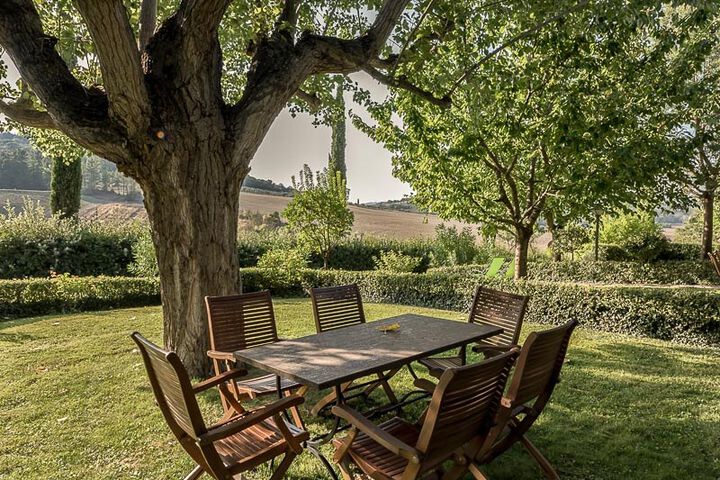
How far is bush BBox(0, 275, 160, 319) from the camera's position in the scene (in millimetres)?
9078

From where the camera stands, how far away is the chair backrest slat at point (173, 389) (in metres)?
2.00

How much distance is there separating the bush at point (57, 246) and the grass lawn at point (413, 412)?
21.9ft

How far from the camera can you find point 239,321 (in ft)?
12.2

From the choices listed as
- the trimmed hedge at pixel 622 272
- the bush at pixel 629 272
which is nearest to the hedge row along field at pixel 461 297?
the trimmed hedge at pixel 622 272

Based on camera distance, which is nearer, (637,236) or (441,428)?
(441,428)

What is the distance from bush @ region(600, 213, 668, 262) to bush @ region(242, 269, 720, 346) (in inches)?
307

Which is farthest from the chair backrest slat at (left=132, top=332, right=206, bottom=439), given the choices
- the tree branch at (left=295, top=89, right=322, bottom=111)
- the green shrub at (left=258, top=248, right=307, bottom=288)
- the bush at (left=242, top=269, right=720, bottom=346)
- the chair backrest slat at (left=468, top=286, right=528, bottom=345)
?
the green shrub at (left=258, top=248, right=307, bottom=288)

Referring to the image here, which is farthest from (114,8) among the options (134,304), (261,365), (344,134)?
(344,134)

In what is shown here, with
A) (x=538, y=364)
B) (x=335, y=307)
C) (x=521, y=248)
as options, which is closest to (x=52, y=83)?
(x=335, y=307)

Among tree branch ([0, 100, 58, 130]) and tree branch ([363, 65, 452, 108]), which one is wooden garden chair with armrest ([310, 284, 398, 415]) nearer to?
tree branch ([363, 65, 452, 108])

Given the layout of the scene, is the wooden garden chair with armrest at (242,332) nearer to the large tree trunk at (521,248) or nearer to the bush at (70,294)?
the large tree trunk at (521,248)

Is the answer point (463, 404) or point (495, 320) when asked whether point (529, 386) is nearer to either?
point (463, 404)

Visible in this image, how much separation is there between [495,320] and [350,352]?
178 cm

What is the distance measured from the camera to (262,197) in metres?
27.3
